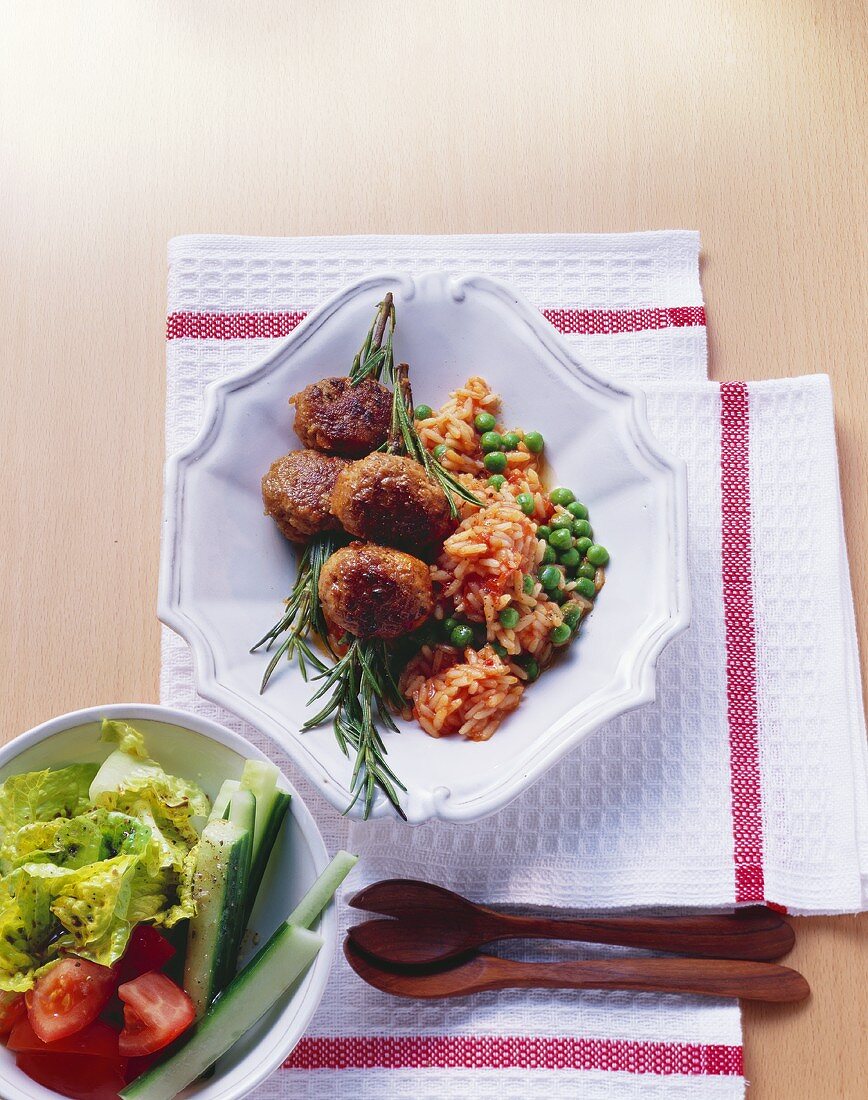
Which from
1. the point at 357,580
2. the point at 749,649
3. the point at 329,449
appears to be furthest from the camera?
the point at 749,649

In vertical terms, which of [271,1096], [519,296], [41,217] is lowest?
[271,1096]

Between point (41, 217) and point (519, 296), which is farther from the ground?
point (41, 217)

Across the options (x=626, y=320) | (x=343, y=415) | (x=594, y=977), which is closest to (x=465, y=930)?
(x=594, y=977)

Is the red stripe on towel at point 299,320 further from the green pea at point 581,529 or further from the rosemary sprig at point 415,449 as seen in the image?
the green pea at point 581,529

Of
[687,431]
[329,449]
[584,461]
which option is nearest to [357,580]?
[329,449]

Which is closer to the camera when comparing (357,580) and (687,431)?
(357,580)

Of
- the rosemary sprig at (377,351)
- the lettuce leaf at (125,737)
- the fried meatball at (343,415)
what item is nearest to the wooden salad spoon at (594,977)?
the lettuce leaf at (125,737)

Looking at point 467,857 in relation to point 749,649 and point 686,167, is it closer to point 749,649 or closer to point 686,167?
point 749,649
